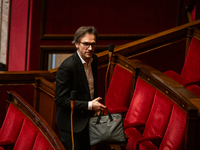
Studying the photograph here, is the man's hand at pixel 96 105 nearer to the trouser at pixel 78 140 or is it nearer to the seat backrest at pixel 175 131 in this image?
the trouser at pixel 78 140

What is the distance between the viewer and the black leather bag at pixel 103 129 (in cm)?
55

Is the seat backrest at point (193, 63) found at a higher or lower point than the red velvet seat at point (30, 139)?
higher

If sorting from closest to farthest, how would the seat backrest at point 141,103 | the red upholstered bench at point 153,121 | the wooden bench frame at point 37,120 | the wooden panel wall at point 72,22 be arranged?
the wooden bench frame at point 37,120, the red upholstered bench at point 153,121, the seat backrest at point 141,103, the wooden panel wall at point 72,22

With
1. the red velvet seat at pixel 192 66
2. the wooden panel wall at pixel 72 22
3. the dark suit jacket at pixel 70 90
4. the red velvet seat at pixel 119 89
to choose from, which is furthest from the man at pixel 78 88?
the wooden panel wall at pixel 72 22

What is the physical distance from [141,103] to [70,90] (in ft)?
0.85

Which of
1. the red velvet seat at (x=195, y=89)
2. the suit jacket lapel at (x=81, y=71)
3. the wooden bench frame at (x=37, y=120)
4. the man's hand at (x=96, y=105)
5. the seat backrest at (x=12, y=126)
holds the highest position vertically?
the suit jacket lapel at (x=81, y=71)

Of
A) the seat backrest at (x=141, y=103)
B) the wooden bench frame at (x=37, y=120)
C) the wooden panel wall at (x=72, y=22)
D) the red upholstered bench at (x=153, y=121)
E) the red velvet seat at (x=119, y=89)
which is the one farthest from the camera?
the wooden panel wall at (x=72, y=22)

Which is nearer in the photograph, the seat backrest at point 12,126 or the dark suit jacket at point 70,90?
the dark suit jacket at point 70,90

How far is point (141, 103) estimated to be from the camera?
769mm

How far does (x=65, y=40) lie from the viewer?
137 cm

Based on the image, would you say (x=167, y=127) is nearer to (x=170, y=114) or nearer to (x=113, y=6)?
(x=170, y=114)

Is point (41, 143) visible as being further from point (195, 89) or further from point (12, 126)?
point (195, 89)

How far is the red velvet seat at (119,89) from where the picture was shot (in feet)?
2.82

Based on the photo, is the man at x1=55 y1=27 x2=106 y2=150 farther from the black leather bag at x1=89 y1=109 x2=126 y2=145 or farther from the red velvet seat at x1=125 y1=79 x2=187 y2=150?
the red velvet seat at x1=125 y1=79 x2=187 y2=150
